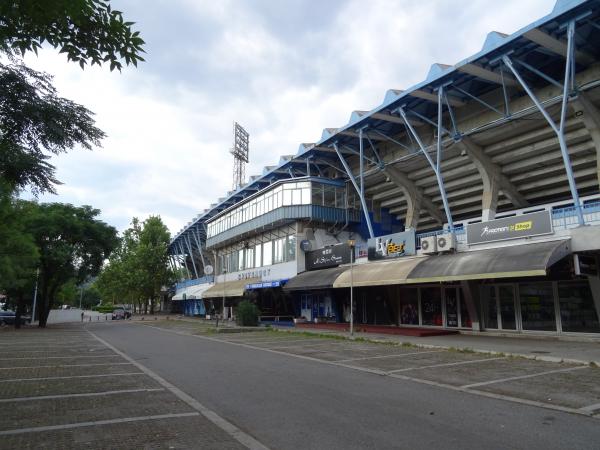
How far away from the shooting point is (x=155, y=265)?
67688 mm

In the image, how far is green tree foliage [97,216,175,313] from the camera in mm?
66062

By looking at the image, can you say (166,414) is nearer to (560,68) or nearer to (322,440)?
(322,440)

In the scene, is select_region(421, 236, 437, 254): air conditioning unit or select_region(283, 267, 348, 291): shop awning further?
select_region(283, 267, 348, 291): shop awning

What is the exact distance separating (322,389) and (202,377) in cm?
315

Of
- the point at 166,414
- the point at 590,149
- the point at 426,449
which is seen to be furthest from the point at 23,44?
the point at 590,149

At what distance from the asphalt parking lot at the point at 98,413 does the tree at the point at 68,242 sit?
27.1 m

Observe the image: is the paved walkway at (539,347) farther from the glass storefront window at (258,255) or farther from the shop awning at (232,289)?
the glass storefront window at (258,255)

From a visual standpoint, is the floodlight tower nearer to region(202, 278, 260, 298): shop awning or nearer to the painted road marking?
region(202, 278, 260, 298): shop awning

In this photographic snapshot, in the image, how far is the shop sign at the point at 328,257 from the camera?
2950 centimetres

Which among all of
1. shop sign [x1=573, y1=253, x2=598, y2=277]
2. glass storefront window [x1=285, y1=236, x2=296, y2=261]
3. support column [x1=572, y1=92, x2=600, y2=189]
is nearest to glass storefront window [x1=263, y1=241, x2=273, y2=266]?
glass storefront window [x1=285, y1=236, x2=296, y2=261]

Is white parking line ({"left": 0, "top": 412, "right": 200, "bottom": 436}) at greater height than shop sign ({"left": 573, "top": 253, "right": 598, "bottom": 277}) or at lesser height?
lesser

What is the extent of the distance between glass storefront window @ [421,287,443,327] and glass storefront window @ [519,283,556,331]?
15.6 ft

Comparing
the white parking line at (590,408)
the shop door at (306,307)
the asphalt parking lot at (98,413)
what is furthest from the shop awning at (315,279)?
the white parking line at (590,408)

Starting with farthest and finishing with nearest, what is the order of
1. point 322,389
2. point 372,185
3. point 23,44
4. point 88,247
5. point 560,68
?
point 88,247
point 372,185
point 560,68
point 322,389
point 23,44
